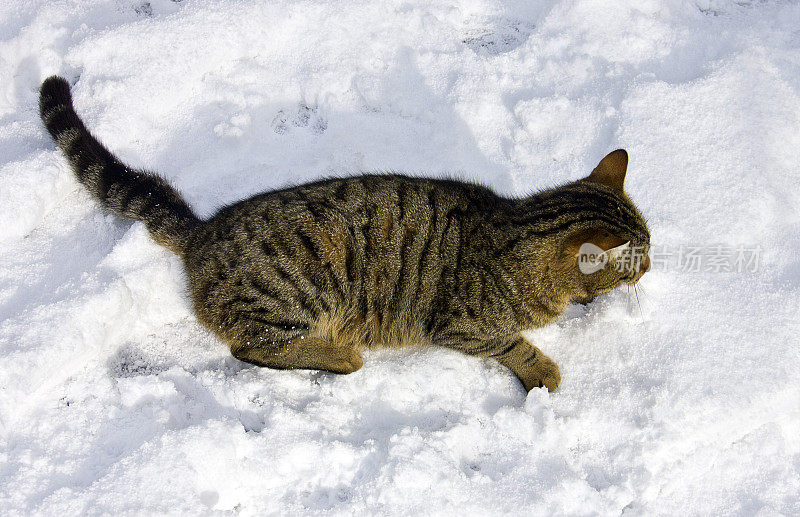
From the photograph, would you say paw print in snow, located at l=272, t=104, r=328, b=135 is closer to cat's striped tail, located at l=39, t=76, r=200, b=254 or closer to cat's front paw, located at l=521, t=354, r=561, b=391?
cat's striped tail, located at l=39, t=76, r=200, b=254

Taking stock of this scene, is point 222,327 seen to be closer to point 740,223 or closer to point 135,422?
point 135,422

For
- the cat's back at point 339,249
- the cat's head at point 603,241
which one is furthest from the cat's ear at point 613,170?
the cat's back at point 339,249

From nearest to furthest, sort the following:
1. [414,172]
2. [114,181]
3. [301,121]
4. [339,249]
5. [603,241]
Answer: [603,241] < [339,249] < [114,181] < [414,172] < [301,121]

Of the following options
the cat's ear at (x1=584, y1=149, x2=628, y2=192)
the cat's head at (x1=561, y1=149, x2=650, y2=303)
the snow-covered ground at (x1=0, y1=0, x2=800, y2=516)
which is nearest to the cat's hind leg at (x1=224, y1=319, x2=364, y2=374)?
the snow-covered ground at (x1=0, y1=0, x2=800, y2=516)

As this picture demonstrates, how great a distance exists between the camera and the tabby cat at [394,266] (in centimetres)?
303

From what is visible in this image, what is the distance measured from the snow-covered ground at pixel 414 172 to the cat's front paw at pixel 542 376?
2.7 inches

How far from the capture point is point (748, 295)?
11.4ft

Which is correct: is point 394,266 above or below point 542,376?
above

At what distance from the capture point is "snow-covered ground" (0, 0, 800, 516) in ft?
9.30

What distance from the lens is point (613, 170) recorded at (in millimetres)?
3260

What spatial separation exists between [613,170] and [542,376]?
44.7 inches

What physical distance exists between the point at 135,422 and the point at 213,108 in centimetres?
217

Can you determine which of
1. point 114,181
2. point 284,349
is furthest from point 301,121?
point 284,349

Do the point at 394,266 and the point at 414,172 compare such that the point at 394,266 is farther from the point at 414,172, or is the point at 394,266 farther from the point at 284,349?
the point at 414,172
